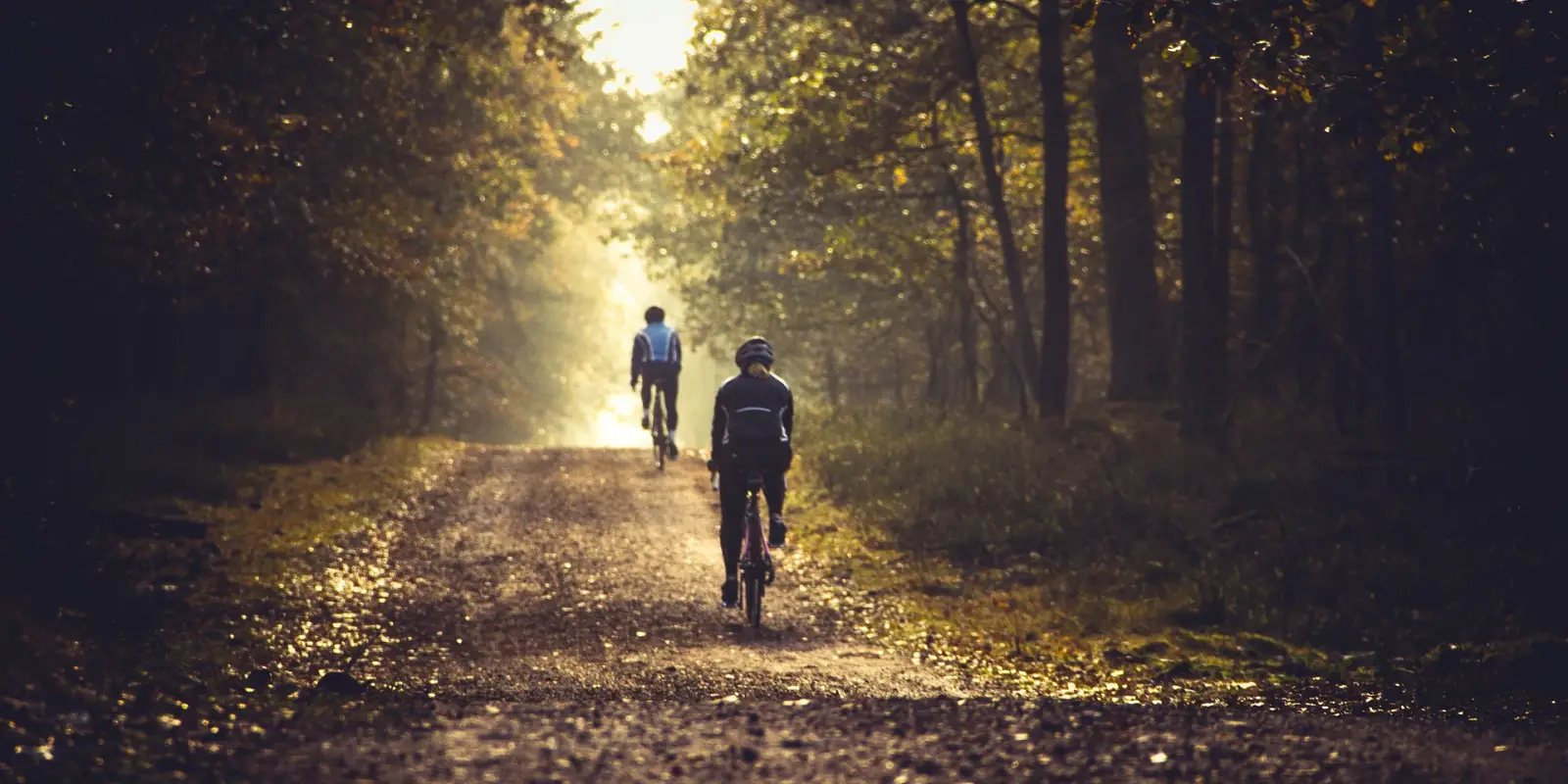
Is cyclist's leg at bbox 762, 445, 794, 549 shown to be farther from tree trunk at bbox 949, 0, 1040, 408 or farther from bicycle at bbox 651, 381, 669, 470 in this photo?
tree trunk at bbox 949, 0, 1040, 408

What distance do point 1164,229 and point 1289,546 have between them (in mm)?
16884

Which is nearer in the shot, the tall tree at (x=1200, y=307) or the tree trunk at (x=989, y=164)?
the tall tree at (x=1200, y=307)

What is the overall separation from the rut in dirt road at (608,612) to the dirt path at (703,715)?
0.12 feet

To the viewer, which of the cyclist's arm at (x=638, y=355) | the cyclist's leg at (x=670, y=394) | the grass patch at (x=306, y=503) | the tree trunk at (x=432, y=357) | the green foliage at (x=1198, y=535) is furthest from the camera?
the tree trunk at (x=432, y=357)

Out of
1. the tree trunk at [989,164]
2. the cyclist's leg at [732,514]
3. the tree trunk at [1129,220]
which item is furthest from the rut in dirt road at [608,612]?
the tree trunk at [1129,220]

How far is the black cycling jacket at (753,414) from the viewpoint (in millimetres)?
12047

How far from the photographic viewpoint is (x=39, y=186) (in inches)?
507

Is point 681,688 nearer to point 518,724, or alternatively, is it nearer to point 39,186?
point 518,724

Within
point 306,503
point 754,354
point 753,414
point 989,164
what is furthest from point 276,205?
point 753,414

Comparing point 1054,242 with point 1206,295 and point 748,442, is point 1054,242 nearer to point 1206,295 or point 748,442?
point 1206,295

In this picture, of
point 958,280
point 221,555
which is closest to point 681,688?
point 221,555

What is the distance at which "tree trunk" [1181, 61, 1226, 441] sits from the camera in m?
19.6

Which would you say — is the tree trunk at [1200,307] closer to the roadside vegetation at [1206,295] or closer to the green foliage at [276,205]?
the roadside vegetation at [1206,295]

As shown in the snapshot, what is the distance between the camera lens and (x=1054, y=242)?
2233 cm
